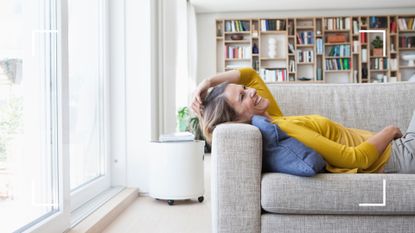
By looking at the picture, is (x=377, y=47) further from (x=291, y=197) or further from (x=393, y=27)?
(x=291, y=197)

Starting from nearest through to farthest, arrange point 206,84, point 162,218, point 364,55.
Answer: point 206,84 < point 162,218 < point 364,55

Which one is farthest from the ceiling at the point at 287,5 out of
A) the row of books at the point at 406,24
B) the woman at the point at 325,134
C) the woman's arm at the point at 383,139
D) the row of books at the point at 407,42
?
the woman's arm at the point at 383,139

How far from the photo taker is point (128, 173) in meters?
3.47

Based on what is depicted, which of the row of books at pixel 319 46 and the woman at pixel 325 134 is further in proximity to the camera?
the row of books at pixel 319 46

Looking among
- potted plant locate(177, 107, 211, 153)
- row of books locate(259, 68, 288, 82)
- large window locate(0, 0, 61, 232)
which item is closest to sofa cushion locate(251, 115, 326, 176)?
large window locate(0, 0, 61, 232)

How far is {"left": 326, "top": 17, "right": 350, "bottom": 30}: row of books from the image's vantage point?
8.22 meters

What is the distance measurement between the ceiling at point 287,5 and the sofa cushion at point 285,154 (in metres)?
6.08

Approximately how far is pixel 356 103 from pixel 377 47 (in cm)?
639

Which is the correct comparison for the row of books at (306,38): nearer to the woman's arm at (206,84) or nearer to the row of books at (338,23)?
the row of books at (338,23)

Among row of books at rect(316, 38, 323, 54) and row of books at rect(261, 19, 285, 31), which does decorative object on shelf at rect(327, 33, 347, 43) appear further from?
row of books at rect(261, 19, 285, 31)

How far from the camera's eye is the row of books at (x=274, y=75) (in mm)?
8305

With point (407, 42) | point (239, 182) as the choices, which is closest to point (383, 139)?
point (239, 182)

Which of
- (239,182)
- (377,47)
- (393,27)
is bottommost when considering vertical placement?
(239,182)

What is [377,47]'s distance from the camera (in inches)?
324
